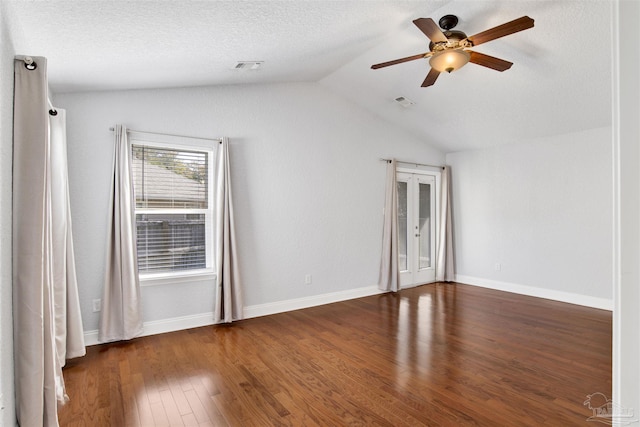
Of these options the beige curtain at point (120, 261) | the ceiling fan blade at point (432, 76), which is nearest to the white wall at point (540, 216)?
the ceiling fan blade at point (432, 76)

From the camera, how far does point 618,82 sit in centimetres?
52

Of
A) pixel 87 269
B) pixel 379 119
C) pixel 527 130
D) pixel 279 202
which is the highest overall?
pixel 379 119

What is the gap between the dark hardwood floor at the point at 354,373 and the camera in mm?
2264

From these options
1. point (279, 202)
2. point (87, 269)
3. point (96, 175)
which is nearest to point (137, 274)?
point (87, 269)

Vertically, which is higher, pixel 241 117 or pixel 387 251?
pixel 241 117

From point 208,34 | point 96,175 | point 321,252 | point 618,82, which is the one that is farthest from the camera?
point 321,252

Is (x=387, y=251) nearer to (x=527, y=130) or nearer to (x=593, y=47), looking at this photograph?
(x=527, y=130)

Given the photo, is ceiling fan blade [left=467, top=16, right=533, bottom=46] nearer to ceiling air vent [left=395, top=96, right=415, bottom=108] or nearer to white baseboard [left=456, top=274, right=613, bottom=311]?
ceiling air vent [left=395, top=96, right=415, bottom=108]

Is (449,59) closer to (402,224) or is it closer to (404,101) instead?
(404,101)

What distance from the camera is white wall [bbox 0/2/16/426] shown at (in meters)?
1.48

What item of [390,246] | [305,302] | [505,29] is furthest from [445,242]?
[505,29]

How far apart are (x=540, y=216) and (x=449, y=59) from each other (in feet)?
12.3

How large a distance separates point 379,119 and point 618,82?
17.6 feet

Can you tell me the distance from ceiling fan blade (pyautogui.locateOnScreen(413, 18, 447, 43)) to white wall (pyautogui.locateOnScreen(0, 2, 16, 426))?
2423mm
